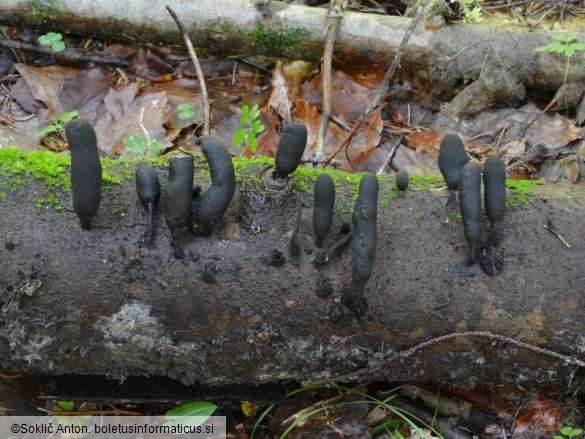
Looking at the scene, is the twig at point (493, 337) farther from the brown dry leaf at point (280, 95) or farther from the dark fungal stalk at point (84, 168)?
the brown dry leaf at point (280, 95)

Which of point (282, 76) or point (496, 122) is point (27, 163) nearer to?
point (282, 76)

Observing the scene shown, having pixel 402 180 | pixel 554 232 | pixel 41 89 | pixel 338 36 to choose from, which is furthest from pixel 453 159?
pixel 41 89

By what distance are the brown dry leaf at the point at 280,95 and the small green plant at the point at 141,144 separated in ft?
2.78

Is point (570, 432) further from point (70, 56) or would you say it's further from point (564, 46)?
point (70, 56)

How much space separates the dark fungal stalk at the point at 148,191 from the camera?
2.10 m

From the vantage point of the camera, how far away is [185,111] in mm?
→ 4078

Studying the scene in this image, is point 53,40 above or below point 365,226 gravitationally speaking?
above

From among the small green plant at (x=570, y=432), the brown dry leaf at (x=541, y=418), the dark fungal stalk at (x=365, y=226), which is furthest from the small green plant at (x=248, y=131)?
the small green plant at (x=570, y=432)

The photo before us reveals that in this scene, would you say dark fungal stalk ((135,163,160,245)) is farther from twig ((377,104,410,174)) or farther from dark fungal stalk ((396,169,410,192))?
twig ((377,104,410,174))

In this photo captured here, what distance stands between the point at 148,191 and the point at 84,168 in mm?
226

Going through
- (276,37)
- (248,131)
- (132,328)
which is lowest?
(132,328)

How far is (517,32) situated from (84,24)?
314 centimetres

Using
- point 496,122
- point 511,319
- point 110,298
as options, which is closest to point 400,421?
point 511,319

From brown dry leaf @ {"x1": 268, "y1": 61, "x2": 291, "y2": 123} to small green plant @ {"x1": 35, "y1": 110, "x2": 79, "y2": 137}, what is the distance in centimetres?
136
